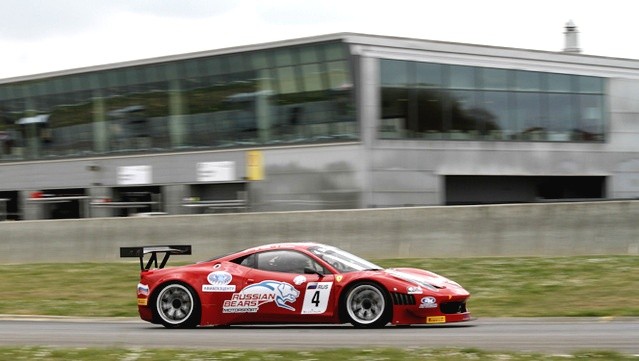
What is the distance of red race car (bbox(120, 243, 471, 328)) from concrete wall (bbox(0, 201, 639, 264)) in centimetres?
901

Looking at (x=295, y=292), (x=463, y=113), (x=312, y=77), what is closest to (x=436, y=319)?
(x=295, y=292)

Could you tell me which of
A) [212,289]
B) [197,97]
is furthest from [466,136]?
[212,289]

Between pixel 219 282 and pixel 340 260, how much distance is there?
1597 mm

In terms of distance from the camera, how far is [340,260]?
543 inches

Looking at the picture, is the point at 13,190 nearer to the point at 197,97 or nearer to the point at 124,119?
the point at 124,119

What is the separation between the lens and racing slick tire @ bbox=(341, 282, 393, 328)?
42.7 feet

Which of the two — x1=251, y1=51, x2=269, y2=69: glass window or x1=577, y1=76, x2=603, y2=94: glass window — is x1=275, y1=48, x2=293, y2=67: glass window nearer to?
x1=251, y1=51, x2=269, y2=69: glass window

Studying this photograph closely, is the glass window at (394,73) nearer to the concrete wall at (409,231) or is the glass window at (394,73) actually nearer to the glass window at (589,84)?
the glass window at (589,84)

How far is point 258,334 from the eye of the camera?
12820 mm

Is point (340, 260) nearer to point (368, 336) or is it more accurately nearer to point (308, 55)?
point (368, 336)

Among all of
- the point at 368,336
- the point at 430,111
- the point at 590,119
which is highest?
the point at 430,111

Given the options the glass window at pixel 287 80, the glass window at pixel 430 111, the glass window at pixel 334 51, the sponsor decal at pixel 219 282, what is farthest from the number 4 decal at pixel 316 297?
the glass window at pixel 430 111

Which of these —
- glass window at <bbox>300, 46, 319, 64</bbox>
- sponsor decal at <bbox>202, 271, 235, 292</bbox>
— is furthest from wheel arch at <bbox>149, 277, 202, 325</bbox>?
glass window at <bbox>300, 46, 319, 64</bbox>

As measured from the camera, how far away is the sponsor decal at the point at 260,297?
1355cm
